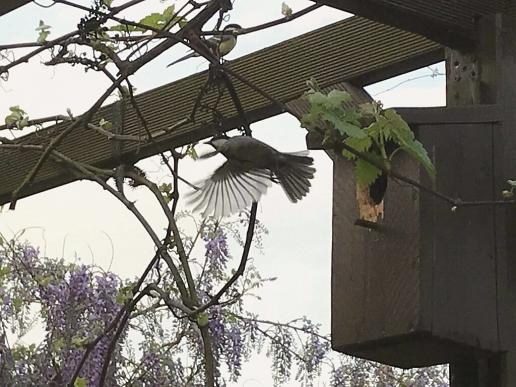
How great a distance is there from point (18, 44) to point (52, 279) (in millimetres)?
871

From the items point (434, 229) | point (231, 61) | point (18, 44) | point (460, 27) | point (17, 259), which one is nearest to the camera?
point (434, 229)

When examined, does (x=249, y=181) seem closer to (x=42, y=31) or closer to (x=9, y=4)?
(x=42, y=31)

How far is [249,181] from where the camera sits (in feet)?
6.64

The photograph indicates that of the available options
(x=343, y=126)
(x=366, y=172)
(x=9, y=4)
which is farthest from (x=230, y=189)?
(x=9, y=4)

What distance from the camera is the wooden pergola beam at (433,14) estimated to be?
1759 millimetres

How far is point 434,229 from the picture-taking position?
1703 mm

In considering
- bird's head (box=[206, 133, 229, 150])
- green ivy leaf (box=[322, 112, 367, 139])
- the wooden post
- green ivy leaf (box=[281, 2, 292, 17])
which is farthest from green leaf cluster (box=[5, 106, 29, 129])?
green ivy leaf (box=[322, 112, 367, 139])

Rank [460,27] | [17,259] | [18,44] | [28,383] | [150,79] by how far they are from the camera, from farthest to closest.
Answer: [17,259] → [28,383] → [150,79] → [18,44] → [460,27]

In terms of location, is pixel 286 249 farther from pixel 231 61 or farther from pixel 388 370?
pixel 231 61

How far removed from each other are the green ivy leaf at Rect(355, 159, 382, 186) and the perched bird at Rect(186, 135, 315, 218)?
0.95ft

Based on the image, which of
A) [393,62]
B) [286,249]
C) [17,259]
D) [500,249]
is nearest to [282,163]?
[393,62]

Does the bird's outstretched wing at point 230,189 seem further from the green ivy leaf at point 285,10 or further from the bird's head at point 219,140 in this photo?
the green ivy leaf at point 285,10

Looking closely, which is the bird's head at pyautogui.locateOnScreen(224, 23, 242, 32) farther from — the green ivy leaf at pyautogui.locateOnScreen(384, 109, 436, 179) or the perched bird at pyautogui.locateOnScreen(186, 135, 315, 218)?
the green ivy leaf at pyautogui.locateOnScreen(384, 109, 436, 179)

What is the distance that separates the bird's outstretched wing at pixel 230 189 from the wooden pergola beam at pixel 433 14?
0.34 meters
